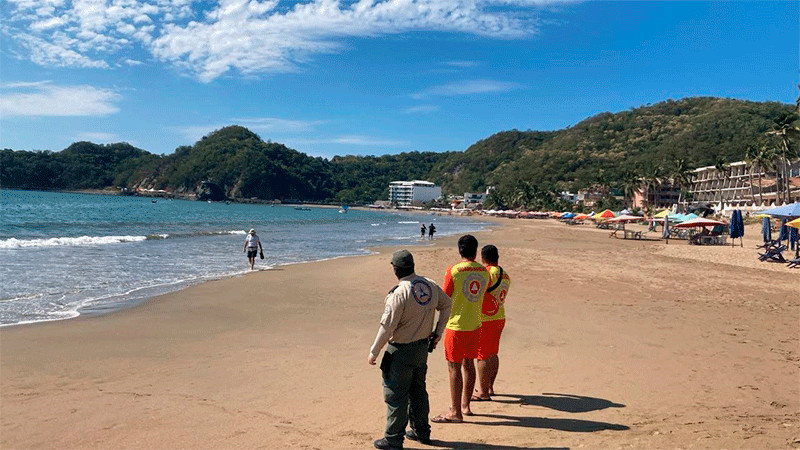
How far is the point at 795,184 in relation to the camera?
3191 inches

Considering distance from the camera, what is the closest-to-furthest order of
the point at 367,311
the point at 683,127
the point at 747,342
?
the point at 747,342 → the point at 367,311 → the point at 683,127

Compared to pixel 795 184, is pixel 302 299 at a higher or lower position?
lower

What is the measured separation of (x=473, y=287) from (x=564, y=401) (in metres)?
1.70

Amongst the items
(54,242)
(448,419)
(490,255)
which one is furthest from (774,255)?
(54,242)

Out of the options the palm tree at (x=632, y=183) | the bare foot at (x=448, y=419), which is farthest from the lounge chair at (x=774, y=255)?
the palm tree at (x=632, y=183)

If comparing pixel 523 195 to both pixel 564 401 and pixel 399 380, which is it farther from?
pixel 399 380

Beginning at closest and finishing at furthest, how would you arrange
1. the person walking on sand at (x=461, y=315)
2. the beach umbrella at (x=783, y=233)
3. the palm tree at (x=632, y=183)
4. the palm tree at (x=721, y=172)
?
the person walking on sand at (x=461, y=315), the beach umbrella at (x=783, y=233), the palm tree at (x=721, y=172), the palm tree at (x=632, y=183)

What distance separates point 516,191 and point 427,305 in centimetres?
13116

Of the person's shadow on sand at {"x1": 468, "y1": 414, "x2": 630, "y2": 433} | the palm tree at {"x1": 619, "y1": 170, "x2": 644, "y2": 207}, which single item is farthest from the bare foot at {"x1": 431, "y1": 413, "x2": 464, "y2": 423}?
the palm tree at {"x1": 619, "y1": 170, "x2": 644, "y2": 207}

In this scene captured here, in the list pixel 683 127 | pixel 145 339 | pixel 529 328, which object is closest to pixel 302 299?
pixel 145 339

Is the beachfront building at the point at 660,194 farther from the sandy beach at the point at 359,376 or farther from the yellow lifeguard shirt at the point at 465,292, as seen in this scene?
the yellow lifeguard shirt at the point at 465,292

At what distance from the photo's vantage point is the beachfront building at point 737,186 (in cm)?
8212

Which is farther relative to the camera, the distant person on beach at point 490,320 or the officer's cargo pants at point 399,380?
the distant person on beach at point 490,320

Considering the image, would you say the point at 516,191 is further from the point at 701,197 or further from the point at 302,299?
the point at 302,299
